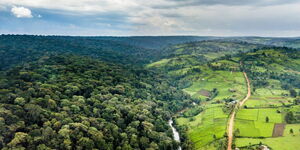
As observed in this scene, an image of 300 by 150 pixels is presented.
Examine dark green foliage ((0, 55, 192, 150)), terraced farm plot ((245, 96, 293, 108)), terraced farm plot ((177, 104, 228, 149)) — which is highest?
dark green foliage ((0, 55, 192, 150))

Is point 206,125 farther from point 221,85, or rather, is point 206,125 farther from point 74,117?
point 221,85

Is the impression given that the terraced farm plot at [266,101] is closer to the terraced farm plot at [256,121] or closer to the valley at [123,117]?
the valley at [123,117]

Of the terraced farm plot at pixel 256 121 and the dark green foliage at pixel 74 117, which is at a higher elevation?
the dark green foliage at pixel 74 117

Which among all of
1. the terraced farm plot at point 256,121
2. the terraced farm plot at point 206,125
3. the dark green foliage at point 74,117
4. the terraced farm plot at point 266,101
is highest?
the dark green foliage at point 74,117

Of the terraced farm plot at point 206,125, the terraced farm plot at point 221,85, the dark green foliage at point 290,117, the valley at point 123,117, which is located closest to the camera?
the valley at point 123,117

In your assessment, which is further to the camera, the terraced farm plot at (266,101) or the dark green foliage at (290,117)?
the terraced farm plot at (266,101)

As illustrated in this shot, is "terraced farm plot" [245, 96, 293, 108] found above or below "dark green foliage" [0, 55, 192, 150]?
below

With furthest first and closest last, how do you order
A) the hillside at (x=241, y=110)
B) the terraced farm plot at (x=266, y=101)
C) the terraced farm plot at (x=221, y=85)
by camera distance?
the terraced farm plot at (x=221, y=85) → the terraced farm plot at (x=266, y=101) → the hillside at (x=241, y=110)

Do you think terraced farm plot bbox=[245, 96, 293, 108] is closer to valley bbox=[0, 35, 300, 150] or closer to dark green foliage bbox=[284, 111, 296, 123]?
valley bbox=[0, 35, 300, 150]

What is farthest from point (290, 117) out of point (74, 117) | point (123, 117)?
point (74, 117)

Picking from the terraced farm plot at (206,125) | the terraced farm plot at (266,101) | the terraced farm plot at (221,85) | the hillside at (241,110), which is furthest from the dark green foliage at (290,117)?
the terraced farm plot at (221,85)

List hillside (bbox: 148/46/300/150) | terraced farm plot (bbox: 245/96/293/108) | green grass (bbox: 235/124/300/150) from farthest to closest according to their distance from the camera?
terraced farm plot (bbox: 245/96/293/108)
hillside (bbox: 148/46/300/150)
green grass (bbox: 235/124/300/150)

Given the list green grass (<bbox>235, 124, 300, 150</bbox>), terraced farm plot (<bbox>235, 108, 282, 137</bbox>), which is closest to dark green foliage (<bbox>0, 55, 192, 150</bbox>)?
green grass (<bbox>235, 124, 300, 150</bbox>)
